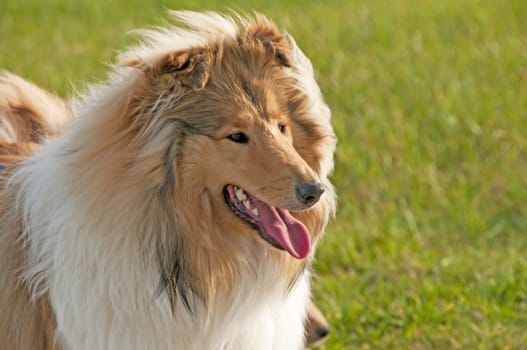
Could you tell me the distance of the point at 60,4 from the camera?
40.4ft

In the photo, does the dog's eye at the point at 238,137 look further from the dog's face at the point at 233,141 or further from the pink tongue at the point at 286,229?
the pink tongue at the point at 286,229

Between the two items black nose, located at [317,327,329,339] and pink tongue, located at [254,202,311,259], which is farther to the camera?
black nose, located at [317,327,329,339]

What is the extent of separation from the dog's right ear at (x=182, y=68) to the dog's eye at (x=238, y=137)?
228mm

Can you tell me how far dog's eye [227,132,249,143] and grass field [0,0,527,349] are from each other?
2146mm

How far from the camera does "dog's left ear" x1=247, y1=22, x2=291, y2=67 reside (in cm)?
471

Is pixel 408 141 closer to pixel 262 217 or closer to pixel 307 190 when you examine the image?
pixel 262 217

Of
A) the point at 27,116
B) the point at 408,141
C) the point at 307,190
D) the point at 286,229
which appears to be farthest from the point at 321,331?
the point at 408,141

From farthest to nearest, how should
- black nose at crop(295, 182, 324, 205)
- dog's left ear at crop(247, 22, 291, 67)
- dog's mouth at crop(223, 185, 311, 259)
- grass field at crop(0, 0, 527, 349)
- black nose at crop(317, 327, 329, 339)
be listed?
grass field at crop(0, 0, 527, 349), black nose at crop(317, 327, 329, 339), dog's left ear at crop(247, 22, 291, 67), dog's mouth at crop(223, 185, 311, 259), black nose at crop(295, 182, 324, 205)

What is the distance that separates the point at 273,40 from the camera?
15.6ft

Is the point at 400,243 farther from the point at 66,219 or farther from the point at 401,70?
the point at 66,219

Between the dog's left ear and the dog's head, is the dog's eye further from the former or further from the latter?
the dog's left ear

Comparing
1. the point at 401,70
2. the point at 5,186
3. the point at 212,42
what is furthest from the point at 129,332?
the point at 401,70

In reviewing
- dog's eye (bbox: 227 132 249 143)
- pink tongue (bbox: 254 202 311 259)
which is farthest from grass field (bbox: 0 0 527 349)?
dog's eye (bbox: 227 132 249 143)

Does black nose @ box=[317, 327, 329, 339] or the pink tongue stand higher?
the pink tongue
